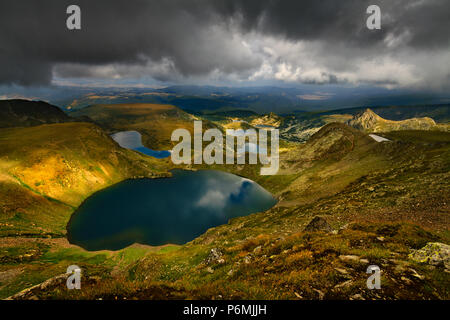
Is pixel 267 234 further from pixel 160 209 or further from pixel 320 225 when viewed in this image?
pixel 160 209

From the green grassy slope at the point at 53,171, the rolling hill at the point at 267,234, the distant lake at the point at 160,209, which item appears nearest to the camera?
the rolling hill at the point at 267,234

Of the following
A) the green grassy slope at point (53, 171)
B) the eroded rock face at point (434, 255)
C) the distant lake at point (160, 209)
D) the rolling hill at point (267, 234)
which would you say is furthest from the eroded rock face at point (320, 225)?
the green grassy slope at point (53, 171)

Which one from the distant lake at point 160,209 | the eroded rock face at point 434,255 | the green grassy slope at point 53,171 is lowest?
the distant lake at point 160,209

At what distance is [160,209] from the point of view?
101938 mm

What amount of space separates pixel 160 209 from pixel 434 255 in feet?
344

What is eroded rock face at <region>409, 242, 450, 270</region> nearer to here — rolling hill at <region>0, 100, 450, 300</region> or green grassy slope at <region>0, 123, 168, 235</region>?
rolling hill at <region>0, 100, 450, 300</region>

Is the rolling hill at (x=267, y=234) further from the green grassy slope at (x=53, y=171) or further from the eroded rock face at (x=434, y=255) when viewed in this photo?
the green grassy slope at (x=53, y=171)

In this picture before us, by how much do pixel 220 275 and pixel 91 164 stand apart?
14272cm

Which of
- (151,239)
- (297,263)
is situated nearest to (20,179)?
(151,239)

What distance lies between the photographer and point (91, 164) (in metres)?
127

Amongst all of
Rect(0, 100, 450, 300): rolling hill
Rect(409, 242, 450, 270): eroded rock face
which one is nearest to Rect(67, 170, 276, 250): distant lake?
Rect(0, 100, 450, 300): rolling hill

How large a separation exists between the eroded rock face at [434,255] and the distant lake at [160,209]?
72827 millimetres

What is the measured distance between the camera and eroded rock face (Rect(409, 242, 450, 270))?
36.1 feet

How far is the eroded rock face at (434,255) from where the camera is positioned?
11.0m
